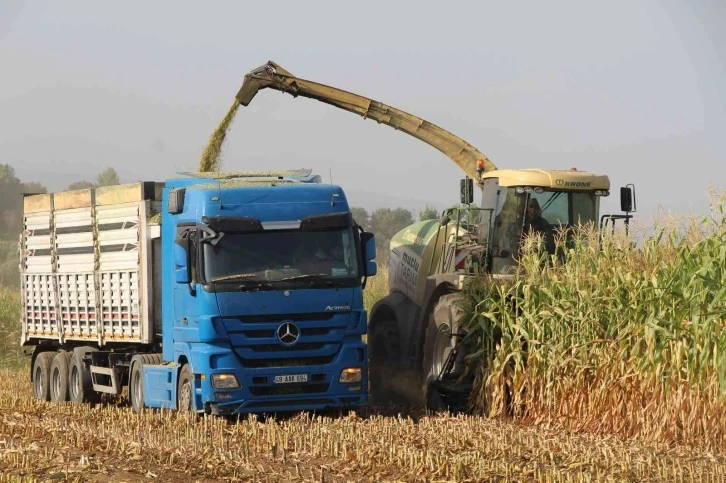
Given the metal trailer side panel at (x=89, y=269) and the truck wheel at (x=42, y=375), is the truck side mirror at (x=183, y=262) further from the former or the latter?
the truck wheel at (x=42, y=375)

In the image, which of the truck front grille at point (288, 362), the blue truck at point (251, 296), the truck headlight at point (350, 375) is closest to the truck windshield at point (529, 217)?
the blue truck at point (251, 296)

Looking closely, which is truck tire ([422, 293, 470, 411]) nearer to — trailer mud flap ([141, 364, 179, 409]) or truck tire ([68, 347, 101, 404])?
trailer mud flap ([141, 364, 179, 409])

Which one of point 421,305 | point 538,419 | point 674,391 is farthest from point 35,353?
point 674,391

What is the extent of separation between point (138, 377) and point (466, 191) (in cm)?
554

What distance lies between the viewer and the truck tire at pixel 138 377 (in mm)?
17250

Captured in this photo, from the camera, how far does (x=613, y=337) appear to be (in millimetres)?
14945

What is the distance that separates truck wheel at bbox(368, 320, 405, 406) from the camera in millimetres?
19906

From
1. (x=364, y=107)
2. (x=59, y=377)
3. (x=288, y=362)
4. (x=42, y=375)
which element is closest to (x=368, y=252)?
(x=288, y=362)

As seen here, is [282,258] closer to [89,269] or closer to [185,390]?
[185,390]

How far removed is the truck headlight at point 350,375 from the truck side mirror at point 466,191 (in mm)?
3643

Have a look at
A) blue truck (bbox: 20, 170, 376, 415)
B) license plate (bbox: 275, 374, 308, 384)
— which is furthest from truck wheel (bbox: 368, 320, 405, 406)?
license plate (bbox: 275, 374, 308, 384)

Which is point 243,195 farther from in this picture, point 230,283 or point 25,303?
point 25,303

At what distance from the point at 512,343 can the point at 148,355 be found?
17.1 ft

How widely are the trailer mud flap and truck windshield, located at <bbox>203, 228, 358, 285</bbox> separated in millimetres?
1699
